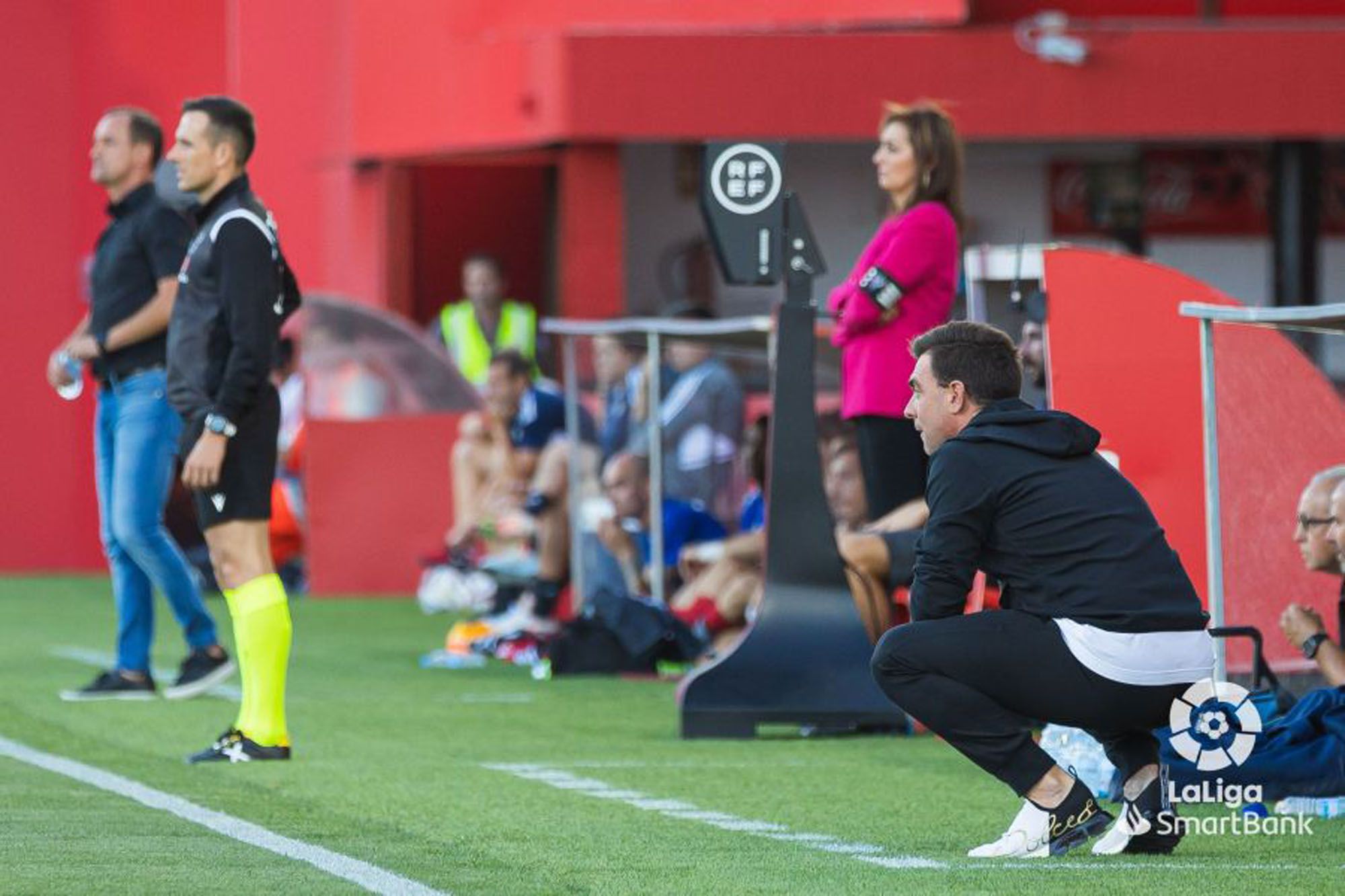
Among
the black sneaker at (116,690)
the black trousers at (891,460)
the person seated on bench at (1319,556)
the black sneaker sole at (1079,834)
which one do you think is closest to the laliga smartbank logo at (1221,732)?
the person seated on bench at (1319,556)

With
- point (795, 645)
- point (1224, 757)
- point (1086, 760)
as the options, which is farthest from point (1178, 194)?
point (1224, 757)

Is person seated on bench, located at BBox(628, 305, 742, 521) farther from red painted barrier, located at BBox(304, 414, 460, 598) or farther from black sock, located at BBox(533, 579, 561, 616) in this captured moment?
red painted barrier, located at BBox(304, 414, 460, 598)

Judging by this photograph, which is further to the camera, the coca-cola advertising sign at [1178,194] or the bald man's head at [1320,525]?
the coca-cola advertising sign at [1178,194]

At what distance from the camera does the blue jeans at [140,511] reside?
35.2 feet

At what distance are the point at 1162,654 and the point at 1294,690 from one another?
100 inches

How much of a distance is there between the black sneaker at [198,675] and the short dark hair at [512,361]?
456 cm

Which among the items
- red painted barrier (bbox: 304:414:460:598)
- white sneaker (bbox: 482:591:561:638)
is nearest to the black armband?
white sneaker (bbox: 482:591:561:638)

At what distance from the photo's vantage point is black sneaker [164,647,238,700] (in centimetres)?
1095

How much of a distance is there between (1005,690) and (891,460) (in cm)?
336

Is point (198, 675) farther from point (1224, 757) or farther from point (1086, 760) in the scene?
point (1224, 757)

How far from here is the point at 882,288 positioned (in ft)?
31.7

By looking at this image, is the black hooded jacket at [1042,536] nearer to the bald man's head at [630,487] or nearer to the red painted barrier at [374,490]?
the bald man's head at [630,487]

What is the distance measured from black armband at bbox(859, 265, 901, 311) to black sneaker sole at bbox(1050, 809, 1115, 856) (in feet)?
11.1

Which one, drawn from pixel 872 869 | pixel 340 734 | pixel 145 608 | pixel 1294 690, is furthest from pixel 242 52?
pixel 872 869
